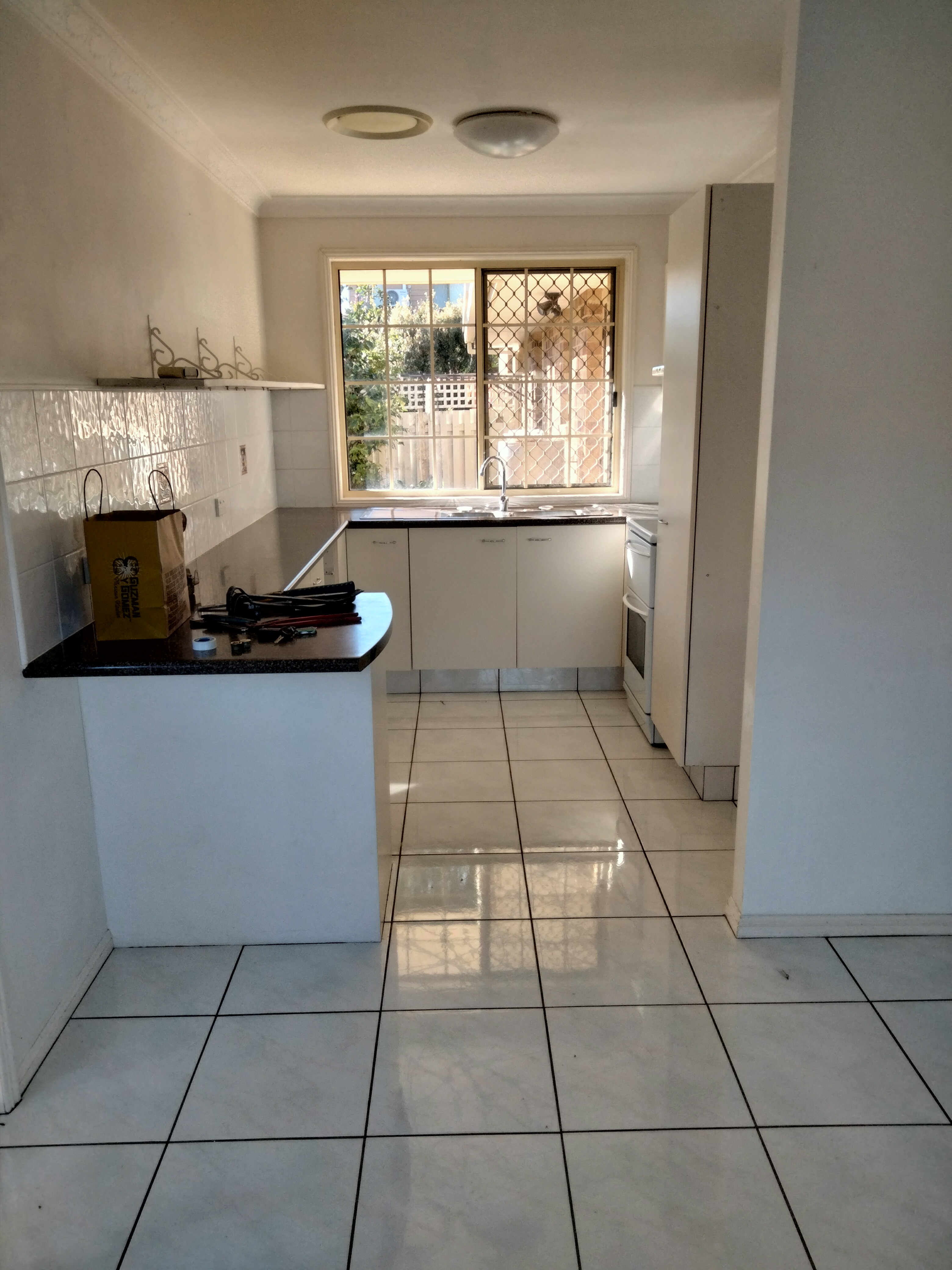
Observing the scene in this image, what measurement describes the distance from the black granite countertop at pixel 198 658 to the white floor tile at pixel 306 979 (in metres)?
0.78

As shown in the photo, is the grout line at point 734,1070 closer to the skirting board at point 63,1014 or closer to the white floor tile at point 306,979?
the white floor tile at point 306,979

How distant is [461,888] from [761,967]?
2.98 ft

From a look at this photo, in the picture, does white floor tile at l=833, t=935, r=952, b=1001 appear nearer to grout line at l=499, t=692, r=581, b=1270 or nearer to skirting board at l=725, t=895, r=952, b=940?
skirting board at l=725, t=895, r=952, b=940

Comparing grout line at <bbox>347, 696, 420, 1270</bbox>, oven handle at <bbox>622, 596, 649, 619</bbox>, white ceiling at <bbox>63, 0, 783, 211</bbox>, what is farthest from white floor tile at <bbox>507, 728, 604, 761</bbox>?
white ceiling at <bbox>63, 0, 783, 211</bbox>

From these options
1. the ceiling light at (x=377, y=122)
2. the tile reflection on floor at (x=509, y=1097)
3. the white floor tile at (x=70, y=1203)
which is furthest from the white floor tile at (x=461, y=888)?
the ceiling light at (x=377, y=122)

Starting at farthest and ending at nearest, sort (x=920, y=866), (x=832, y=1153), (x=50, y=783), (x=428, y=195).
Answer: (x=428, y=195), (x=920, y=866), (x=50, y=783), (x=832, y=1153)

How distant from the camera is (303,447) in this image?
5.12 meters

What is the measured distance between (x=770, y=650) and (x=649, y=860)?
3.05ft

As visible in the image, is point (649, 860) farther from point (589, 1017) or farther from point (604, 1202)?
point (604, 1202)

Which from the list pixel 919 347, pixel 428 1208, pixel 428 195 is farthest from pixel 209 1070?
pixel 428 195

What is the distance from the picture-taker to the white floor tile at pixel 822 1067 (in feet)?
6.50

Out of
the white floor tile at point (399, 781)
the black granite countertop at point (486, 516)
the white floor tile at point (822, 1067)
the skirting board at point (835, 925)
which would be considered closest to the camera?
the white floor tile at point (822, 1067)

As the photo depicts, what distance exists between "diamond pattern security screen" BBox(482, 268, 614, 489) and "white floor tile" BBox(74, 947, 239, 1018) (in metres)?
3.30

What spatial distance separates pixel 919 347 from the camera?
91.0 inches
